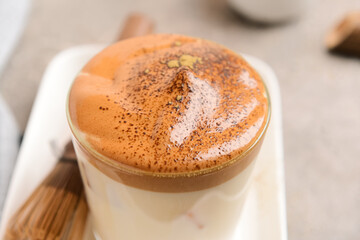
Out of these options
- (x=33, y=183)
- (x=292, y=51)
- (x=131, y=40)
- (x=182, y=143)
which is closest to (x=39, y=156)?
(x=33, y=183)

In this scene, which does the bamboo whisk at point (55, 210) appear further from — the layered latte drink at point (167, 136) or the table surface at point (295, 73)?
the table surface at point (295, 73)

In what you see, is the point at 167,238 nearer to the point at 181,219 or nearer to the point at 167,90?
the point at 181,219

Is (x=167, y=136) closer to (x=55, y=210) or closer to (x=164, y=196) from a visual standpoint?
(x=164, y=196)

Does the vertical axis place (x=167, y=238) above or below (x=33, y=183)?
above

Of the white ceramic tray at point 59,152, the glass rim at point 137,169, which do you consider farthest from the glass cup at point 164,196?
the white ceramic tray at point 59,152

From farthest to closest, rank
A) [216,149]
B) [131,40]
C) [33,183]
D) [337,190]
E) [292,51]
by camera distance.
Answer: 1. [292,51]
2. [337,190]
3. [33,183]
4. [131,40]
5. [216,149]

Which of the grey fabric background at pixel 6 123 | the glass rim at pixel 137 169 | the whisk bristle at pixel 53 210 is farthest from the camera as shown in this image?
the grey fabric background at pixel 6 123

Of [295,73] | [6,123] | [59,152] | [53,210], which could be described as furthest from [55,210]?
[295,73]
